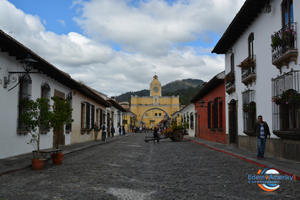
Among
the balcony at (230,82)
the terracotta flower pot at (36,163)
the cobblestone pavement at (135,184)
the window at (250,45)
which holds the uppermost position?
the window at (250,45)

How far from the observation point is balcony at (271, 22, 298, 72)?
8781 millimetres

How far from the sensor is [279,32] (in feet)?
32.0

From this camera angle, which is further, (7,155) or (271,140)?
(271,140)

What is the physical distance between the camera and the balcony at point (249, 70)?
12.6 metres

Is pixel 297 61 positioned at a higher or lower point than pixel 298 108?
higher

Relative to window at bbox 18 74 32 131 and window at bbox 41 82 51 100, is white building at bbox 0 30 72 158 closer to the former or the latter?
window at bbox 18 74 32 131

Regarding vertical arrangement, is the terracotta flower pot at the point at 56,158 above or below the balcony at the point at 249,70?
below

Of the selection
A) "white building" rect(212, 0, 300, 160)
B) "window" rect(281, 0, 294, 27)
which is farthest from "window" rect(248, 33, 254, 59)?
"window" rect(281, 0, 294, 27)

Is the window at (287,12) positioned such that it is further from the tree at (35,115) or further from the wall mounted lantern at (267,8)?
the tree at (35,115)

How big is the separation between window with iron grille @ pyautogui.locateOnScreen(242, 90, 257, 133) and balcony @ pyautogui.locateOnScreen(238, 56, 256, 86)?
0.53 metres

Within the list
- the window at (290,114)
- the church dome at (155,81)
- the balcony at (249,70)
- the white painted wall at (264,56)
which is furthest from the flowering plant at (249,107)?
the church dome at (155,81)

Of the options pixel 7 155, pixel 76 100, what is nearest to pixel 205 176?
pixel 7 155

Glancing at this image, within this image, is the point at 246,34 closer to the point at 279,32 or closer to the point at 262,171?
the point at 279,32

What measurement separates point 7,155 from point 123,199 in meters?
6.78
